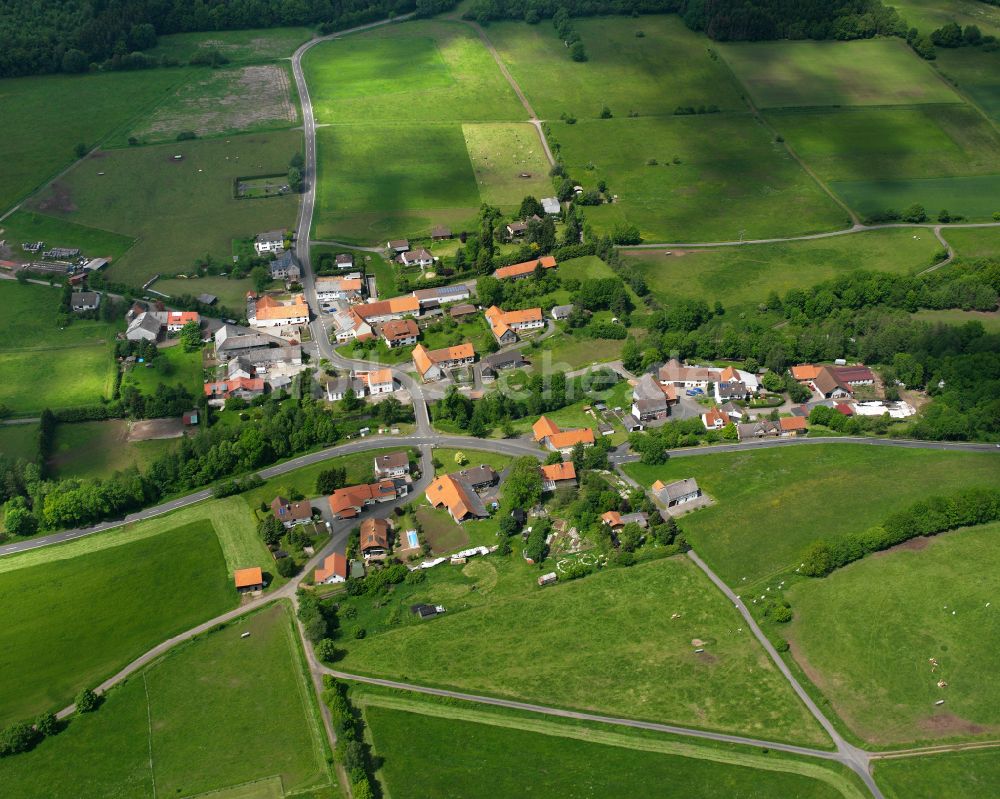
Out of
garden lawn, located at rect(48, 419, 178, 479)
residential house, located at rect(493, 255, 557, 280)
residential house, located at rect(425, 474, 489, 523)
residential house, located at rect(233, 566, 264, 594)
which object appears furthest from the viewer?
residential house, located at rect(493, 255, 557, 280)

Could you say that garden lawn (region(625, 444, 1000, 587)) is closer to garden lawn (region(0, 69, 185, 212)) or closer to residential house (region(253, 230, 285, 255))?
residential house (region(253, 230, 285, 255))

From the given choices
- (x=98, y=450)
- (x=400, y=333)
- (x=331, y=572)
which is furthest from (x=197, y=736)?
(x=400, y=333)

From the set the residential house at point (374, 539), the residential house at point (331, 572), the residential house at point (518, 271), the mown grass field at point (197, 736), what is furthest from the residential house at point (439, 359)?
the mown grass field at point (197, 736)

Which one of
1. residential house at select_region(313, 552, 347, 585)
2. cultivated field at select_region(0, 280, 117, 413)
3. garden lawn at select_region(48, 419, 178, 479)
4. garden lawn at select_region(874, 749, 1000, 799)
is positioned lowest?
garden lawn at select_region(874, 749, 1000, 799)

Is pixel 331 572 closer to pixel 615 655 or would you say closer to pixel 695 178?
pixel 615 655

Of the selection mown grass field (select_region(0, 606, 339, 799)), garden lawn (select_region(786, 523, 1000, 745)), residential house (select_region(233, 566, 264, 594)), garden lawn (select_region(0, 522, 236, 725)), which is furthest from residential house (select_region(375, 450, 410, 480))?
garden lawn (select_region(786, 523, 1000, 745))

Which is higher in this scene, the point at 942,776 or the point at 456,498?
the point at 456,498

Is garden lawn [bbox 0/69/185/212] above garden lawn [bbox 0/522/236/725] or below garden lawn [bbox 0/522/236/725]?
above
